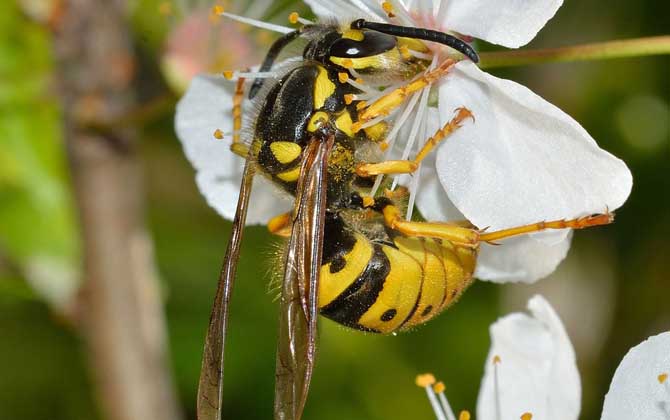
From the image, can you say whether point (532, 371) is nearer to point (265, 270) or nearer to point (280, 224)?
point (280, 224)

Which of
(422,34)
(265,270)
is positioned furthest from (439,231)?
(265,270)

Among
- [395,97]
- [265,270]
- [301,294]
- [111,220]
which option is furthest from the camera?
[265,270]

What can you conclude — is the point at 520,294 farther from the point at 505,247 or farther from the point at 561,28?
the point at 505,247

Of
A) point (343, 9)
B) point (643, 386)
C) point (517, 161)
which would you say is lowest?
point (643, 386)

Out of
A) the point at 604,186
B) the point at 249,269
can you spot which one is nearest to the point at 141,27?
the point at 249,269

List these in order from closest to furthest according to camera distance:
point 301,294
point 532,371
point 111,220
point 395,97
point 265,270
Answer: point 301,294
point 395,97
point 532,371
point 111,220
point 265,270

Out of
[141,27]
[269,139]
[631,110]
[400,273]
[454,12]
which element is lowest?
[400,273]
